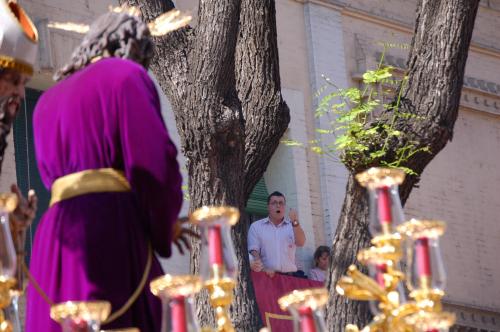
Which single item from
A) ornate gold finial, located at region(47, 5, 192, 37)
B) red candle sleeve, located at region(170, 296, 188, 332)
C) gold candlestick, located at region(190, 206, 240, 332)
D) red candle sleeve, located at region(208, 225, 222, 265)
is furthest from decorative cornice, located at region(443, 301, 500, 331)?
red candle sleeve, located at region(170, 296, 188, 332)

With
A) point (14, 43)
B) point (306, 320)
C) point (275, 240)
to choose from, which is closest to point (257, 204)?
point (275, 240)

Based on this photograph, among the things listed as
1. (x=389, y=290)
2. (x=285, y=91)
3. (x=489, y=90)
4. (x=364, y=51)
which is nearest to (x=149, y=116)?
(x=389, y=290)

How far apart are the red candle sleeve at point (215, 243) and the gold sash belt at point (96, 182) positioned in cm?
81

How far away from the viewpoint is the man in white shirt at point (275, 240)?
13.3 m

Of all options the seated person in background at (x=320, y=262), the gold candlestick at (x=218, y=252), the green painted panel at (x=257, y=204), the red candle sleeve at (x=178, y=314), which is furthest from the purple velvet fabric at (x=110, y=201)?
the green painted panel at (x=257, y=204)

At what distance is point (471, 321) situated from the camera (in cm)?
1748

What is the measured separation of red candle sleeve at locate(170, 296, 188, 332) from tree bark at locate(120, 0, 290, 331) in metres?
3.88

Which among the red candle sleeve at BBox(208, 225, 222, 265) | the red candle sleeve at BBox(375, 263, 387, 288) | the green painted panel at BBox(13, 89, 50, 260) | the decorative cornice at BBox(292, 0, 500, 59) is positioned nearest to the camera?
the red candle sleeve at BBox(208, 225, 222, 265)

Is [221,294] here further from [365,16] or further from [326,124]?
[365,16]

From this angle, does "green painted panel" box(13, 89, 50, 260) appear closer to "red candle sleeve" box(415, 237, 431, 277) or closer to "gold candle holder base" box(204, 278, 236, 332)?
"gold candle holder base" box(204, 278, 236, 332)

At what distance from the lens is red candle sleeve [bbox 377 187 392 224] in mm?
5297

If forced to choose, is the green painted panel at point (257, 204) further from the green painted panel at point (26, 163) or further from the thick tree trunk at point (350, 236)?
the thick tree trunk at point (350, 236)

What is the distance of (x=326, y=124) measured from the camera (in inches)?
642

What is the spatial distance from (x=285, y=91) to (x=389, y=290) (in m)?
10.6
